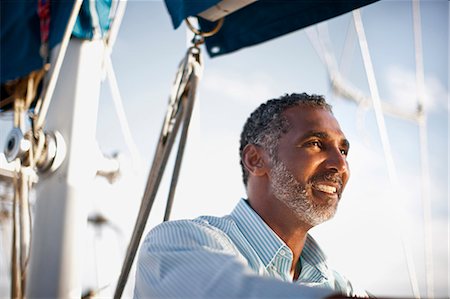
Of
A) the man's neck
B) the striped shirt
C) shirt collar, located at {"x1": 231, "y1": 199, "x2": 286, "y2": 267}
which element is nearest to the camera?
the striped shirt

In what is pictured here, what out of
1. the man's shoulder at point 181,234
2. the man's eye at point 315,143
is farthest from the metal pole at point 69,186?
the man's eye at point 315,143

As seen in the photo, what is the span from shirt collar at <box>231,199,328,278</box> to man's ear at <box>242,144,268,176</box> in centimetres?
10

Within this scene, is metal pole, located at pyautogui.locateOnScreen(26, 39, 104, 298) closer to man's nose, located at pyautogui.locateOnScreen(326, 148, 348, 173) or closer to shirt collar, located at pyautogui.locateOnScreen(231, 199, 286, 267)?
A: shirt collar, located at pyautogui.locateOnScreen(231, 199, 286, 267)

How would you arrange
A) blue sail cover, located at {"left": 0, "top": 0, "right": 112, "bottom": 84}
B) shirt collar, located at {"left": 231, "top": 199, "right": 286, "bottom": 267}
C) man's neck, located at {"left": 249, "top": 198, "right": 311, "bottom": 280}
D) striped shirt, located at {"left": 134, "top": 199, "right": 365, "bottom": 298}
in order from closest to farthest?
striped shirt, located at {"left": 134, "top": 199, "right": 365, "bottom": 298}, shirt collar, located at {"left": 231, "top": 199, "right": 286, "bottom": 267}, man's neck, located at {"left": 249, "top": 198, "right": 311, "bottom": 280}, blue sail cover, located at {"left": 0, "top": 0, "right": 112, "bottom": 84}

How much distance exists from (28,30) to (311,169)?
1.37 m

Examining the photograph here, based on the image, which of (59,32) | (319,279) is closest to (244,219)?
(319,279)

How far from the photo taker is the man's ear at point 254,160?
1473 mm

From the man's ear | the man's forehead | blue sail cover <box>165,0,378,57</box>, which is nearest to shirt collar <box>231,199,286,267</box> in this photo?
the man's ear

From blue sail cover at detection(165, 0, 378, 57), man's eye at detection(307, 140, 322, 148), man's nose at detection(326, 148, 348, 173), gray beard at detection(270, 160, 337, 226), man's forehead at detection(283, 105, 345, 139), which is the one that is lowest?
gray beard at detection(270, 160, 337, 226)

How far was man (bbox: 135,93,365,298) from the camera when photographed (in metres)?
1.05

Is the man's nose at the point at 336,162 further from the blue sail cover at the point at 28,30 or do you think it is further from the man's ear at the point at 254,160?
the blue sail cover at the point at 28,30

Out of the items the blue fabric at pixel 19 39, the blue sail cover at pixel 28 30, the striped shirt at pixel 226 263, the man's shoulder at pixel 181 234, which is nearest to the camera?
the striped shirt at pixel 226 263

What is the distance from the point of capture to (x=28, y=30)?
82.3 inches

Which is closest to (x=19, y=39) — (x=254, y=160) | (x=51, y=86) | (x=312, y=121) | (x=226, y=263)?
(x=51, y=86)
